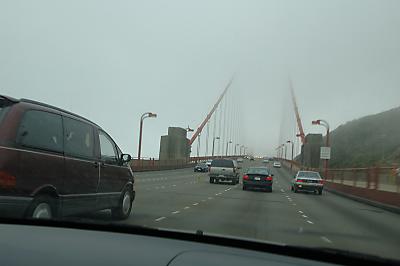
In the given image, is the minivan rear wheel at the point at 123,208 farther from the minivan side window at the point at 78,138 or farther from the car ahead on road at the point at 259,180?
the car ahead on road at the point at 259,180

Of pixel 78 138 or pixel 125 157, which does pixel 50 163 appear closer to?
pixel 78 138

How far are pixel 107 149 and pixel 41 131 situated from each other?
2.78 metres

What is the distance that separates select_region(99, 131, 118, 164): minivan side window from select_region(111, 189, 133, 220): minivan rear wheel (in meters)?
0.86

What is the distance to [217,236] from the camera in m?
3.97

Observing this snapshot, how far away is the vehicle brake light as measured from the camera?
6624 millimetres

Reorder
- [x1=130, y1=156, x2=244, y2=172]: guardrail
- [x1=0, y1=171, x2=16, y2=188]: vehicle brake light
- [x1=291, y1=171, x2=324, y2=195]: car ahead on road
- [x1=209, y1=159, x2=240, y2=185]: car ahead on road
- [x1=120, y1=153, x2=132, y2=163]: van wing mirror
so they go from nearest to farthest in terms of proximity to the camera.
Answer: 1. [x1=0, y1=171, x2=16, y2=188]: vehicle brake light
2. [x1=120, y1=153, x2=132, y2=163]: van wing mirror
3. [x1=291, y1=171, x2=324, y2=195]: car ahead on road
4. [x1=209, y1=159, x2=240, y2=185]: car ahead on road
5. [x1=130, y1=156, x2=244, y2=172]: guardrail

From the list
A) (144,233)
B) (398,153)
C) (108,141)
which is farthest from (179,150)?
(144,233)

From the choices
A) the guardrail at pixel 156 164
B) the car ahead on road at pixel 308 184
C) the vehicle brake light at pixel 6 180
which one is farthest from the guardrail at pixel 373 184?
the guardrail at pixel 156 164

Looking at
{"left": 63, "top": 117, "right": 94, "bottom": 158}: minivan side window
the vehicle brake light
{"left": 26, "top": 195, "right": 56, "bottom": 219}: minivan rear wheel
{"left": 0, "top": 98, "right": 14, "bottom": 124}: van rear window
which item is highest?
{"left": 0, "top": 98, "right": 14, "bottom": 124}: van rear window

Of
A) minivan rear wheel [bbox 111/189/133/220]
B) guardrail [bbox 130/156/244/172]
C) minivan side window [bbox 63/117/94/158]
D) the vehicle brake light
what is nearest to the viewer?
the vehicle brake light

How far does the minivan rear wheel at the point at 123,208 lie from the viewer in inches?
418

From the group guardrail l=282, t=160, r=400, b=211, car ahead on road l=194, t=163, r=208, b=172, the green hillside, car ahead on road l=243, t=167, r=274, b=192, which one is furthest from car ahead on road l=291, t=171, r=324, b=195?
the green hillside

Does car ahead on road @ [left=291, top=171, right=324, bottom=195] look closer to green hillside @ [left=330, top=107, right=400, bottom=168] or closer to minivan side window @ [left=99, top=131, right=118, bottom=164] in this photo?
minivan side window @ [left=99, top=131, right=118, bottom=164]

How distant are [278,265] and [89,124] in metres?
6.58
